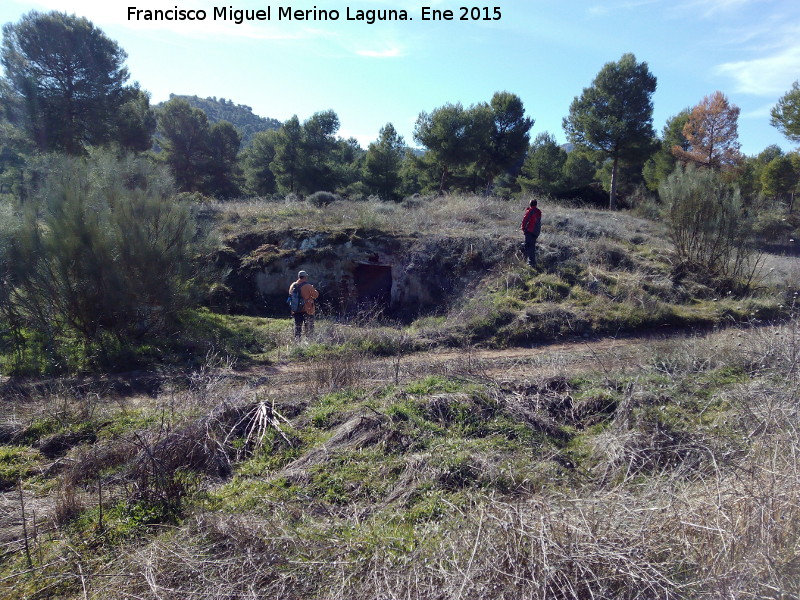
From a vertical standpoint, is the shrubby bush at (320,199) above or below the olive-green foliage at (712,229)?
above

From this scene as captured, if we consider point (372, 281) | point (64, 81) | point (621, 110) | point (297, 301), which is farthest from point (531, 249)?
point (64, 81)

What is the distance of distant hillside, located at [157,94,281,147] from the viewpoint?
206ft

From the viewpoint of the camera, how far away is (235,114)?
7075cm

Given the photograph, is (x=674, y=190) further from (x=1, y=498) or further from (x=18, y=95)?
(x=18, y=95)

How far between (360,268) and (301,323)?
14.9 feet

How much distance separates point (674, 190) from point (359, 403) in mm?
11906

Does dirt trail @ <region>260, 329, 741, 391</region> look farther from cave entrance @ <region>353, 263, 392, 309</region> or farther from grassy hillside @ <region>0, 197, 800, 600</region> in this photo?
cave entrance @ <region>353, 263, 392, 309</region>

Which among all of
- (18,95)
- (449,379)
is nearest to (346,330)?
(449,379)

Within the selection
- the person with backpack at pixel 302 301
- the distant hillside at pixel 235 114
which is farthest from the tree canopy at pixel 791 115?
the distant hillside at pixel 235 114

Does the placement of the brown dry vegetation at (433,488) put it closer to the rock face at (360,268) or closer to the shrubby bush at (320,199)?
the rock face at (360,268)

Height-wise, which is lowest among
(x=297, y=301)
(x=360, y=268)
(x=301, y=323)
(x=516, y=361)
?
(x=516, y=361)

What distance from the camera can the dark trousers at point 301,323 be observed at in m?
10.3

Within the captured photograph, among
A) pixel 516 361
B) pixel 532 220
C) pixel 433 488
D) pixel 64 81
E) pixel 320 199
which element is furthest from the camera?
pixel 320 199

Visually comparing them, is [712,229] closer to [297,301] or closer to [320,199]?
[297,301]
